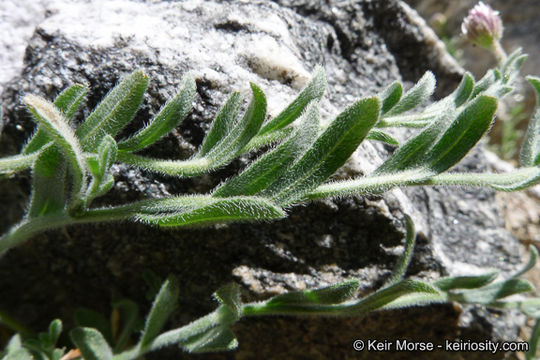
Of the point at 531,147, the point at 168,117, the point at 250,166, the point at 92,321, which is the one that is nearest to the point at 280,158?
the point at 250,166

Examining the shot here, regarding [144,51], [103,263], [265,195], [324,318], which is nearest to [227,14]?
[144,51]

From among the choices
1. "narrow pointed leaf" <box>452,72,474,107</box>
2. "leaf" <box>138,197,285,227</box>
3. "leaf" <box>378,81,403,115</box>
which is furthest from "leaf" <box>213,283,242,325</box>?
"narrow pointed leaf" <box>452,72,474,107</box>

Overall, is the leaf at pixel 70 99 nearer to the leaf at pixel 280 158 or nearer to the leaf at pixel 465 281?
the leaf at pixel 280 158

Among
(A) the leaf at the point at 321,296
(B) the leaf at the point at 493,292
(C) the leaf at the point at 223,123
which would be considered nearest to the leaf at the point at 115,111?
(C) the leaf at the point at 223,123

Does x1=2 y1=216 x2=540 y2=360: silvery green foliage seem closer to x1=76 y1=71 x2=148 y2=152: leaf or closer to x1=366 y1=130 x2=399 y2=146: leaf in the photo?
x1=366 y1=130 x2=399 y2=146: leaf

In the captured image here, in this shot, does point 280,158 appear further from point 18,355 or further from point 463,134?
point 18,355

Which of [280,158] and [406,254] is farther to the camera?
[406,254]
